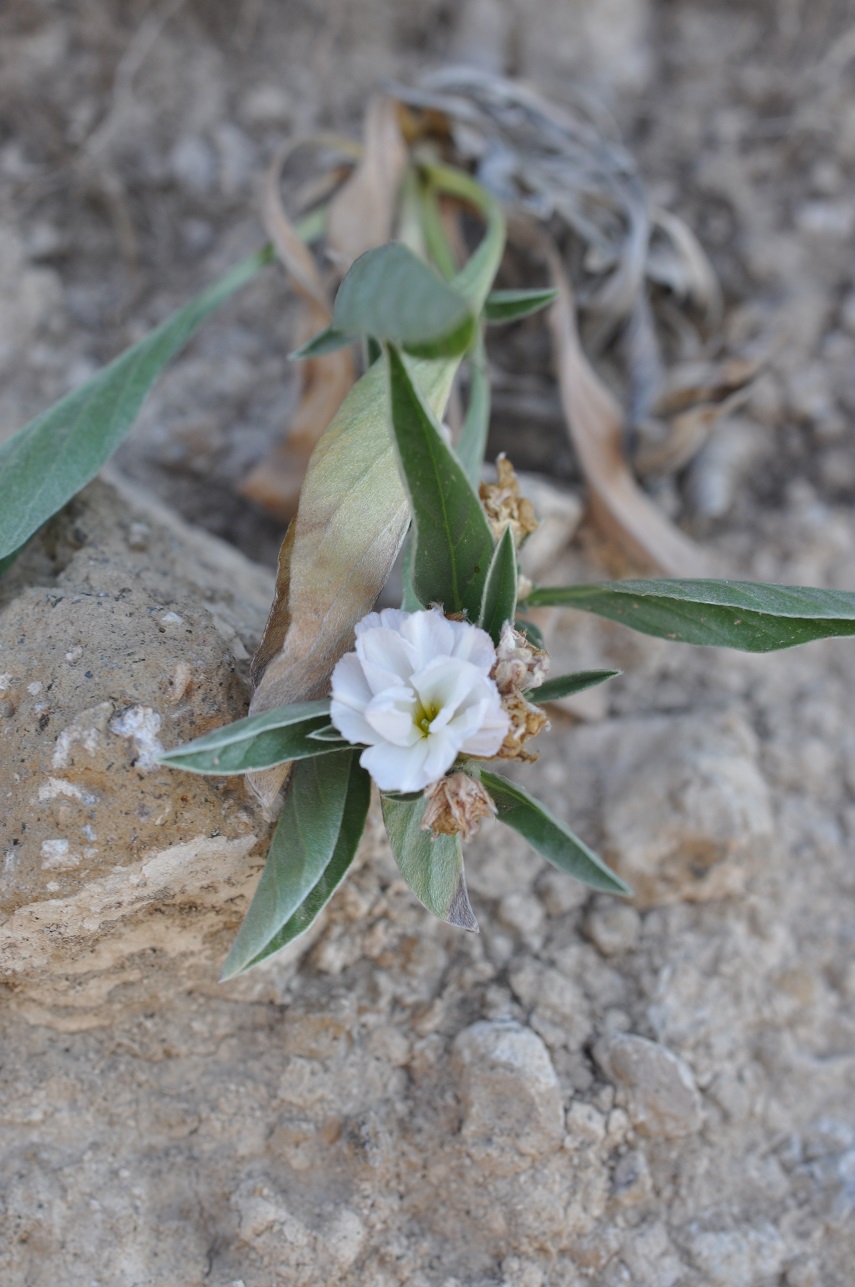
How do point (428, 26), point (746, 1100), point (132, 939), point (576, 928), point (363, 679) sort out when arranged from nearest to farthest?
point (363, 679), point (132, 939), point (746, 1100), point (576, 928), point (428, 26)

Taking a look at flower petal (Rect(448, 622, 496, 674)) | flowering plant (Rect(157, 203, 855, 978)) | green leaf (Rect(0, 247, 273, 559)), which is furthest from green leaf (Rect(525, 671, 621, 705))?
green leaf (Rect(0, 247, 273, 559))

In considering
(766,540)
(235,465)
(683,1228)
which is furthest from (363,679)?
(766,540)

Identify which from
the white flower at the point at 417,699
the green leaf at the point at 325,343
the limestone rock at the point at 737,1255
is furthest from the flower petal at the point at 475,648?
the limestone rock at the point at 737,1255

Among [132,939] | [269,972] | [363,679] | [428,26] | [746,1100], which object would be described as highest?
[428,26]

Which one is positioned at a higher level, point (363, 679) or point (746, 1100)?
point (363, 679)

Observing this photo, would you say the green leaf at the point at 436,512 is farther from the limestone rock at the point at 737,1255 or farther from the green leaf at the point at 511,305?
the limestone rock at the point at 737,1255

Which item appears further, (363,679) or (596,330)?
(596,330)

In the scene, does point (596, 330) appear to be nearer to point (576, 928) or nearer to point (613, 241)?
point (613, 241)
